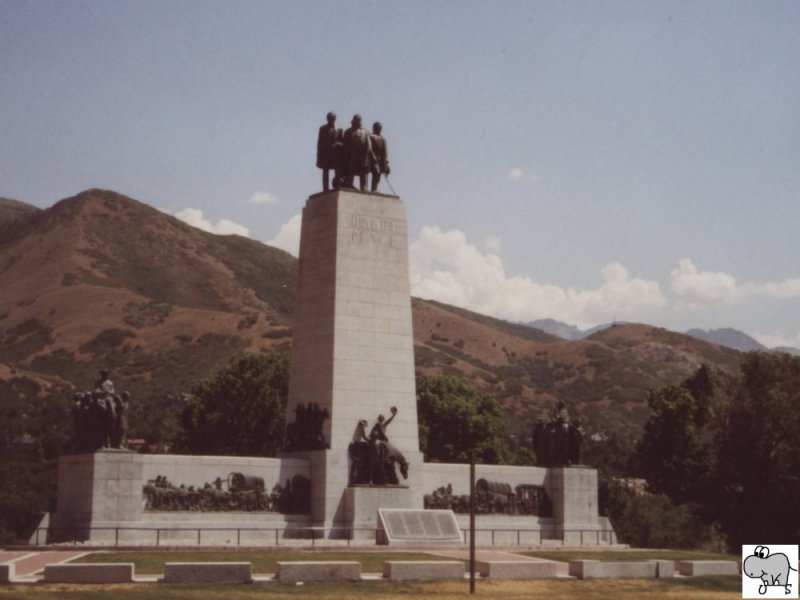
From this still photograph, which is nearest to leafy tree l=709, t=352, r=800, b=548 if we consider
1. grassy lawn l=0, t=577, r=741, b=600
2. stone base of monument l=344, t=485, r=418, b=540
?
stone base of monument l=344, t=485, r=418, b=540

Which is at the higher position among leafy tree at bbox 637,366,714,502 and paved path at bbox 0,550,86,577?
leafy tree at bbox 637,366,714,502

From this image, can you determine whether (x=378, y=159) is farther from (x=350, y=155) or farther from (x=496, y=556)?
(x=496, y=556)

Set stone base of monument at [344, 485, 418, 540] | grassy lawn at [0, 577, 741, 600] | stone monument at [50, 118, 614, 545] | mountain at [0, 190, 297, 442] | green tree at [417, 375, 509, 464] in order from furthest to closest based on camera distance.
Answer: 1. mountain at [0, 190, 297, 442]
2. green tree at [417, 375, 509, 464]
3. stone base of monument at [344, 485, 418, 540]
4. stone monument at [50, 118, 614, 545]
5. grassy lawn at [0, 577, 741, 600]

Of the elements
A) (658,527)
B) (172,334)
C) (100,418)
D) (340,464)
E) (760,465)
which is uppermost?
(172,334)

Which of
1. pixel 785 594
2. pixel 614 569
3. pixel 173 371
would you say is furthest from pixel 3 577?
pixel 173 371

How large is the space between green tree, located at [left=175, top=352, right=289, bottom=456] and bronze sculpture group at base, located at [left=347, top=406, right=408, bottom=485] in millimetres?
27612

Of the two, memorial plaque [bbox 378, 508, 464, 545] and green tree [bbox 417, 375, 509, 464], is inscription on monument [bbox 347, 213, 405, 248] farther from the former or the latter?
green tree [bbox 417, 375, 509, 464]

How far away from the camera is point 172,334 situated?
134125 mm

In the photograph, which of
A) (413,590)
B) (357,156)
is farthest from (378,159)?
(413,590)

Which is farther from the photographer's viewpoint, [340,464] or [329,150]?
[329,150]

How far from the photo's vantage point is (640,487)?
94500mm

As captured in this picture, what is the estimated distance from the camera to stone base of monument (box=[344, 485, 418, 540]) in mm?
43438

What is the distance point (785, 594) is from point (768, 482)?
117 ft

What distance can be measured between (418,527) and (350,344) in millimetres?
6785
